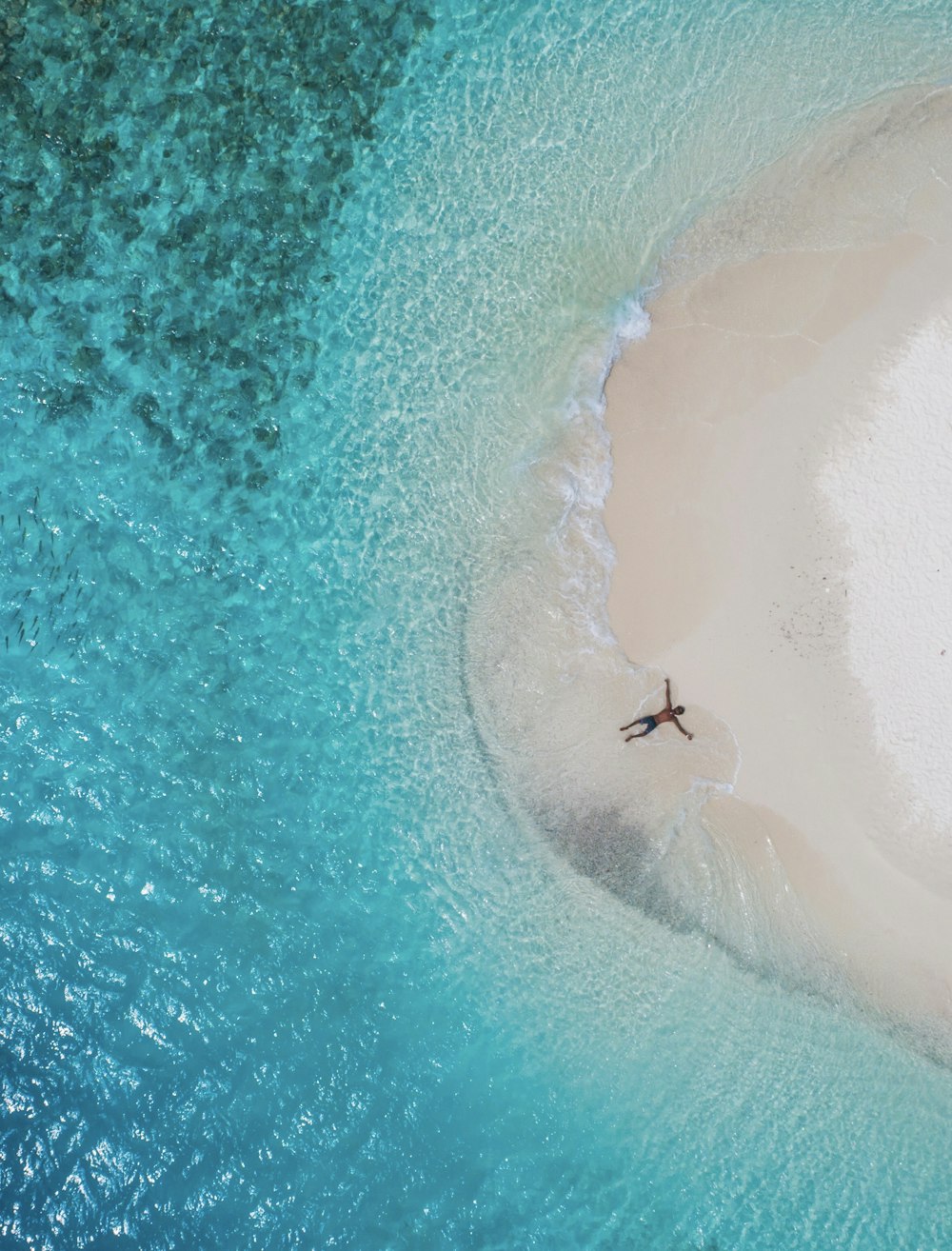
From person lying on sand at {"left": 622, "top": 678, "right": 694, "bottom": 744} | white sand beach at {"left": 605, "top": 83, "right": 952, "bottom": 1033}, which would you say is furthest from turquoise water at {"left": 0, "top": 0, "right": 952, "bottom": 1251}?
person lying on sand at {"left": 622, "top": 678, "right": 694, "bottom": 744}

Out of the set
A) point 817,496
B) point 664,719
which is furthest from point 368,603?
point 817,496

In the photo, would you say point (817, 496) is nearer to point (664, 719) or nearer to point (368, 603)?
point (664, 719)

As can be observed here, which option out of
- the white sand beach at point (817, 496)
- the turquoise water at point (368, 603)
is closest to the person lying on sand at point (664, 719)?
the white sand beach at point (817, 496)

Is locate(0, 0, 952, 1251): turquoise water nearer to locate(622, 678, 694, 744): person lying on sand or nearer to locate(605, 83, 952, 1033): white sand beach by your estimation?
locate(605, 83, 952, 1033): white sand beach

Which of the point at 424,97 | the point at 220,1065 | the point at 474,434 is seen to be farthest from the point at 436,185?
the point at 220,1065

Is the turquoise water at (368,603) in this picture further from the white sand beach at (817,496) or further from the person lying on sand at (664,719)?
the person lying on sand at (664,719)

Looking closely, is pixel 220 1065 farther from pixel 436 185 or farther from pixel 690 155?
pixel 690 155
